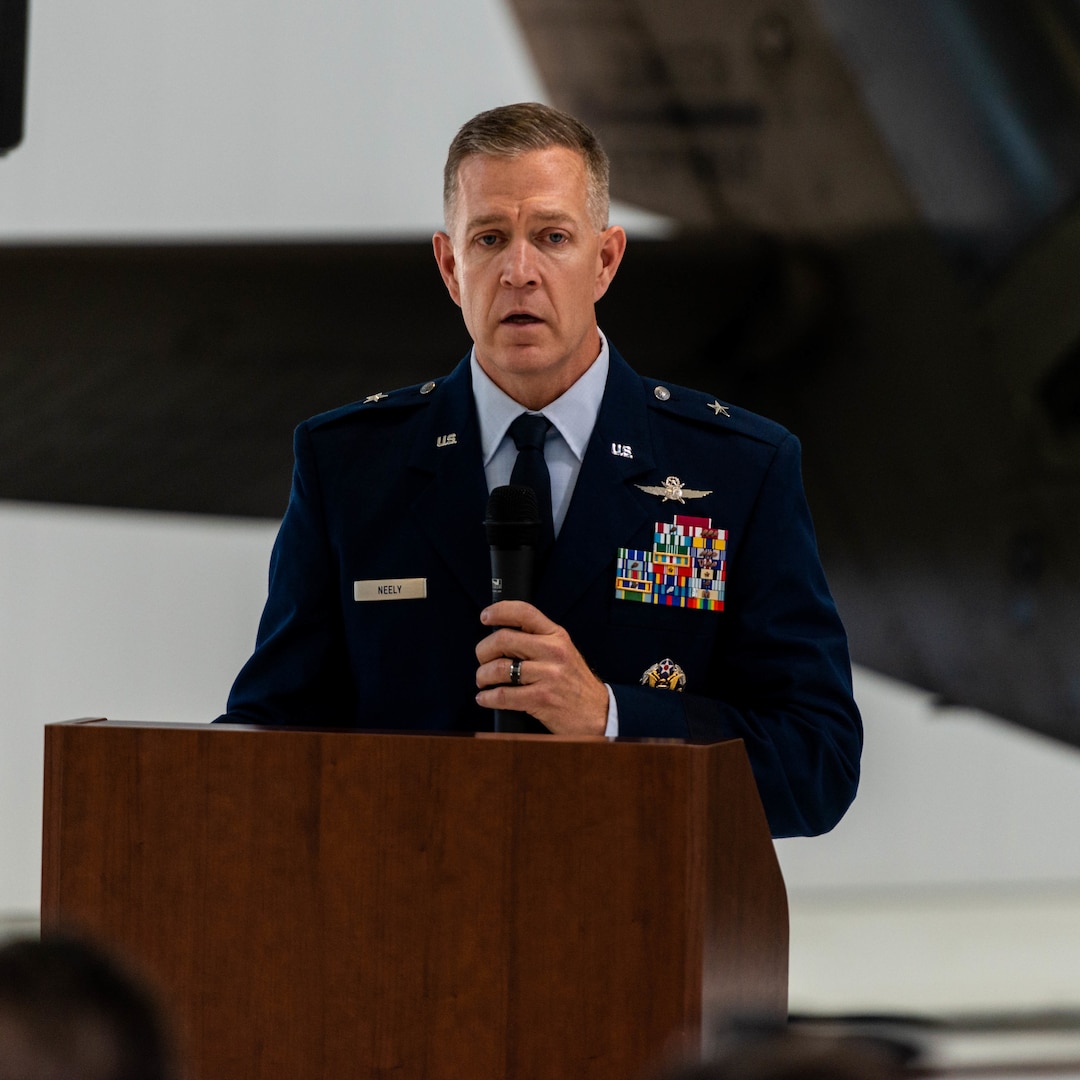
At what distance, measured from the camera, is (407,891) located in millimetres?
984

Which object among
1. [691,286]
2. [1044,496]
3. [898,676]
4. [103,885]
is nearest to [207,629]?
[691,286]

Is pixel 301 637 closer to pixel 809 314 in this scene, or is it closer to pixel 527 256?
pixel 527 256

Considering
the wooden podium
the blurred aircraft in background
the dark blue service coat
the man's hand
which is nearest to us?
the wooden podium

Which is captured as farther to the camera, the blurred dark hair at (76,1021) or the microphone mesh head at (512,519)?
the microphone mesh head at (512,519)

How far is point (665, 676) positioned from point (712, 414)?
30 cm

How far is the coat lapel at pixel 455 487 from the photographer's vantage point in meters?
1.43

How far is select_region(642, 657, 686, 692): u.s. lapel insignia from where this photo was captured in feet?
4.58

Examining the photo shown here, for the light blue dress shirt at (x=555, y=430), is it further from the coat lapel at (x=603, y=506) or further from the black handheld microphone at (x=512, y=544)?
the black handheld microphone at (x=512, y=544)

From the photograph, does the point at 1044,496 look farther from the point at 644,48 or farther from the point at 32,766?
the point at 32,766

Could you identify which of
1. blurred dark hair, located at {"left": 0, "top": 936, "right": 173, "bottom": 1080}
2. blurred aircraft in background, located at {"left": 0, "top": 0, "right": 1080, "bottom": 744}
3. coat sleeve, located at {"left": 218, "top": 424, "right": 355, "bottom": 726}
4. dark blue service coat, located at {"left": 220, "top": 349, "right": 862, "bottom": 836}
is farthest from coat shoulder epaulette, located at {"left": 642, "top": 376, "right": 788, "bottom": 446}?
blurred aircraft in background, located at {"left": 0, "top": 0, "right": 1080, "bottom": 744}

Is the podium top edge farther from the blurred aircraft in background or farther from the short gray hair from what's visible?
the blurred aircraft in background

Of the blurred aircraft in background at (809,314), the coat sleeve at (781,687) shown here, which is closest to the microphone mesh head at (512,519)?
the coat sleeve at (781,687)

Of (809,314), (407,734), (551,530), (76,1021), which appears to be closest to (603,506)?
(551,530)

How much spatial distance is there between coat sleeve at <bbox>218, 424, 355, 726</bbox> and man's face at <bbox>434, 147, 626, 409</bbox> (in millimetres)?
248
